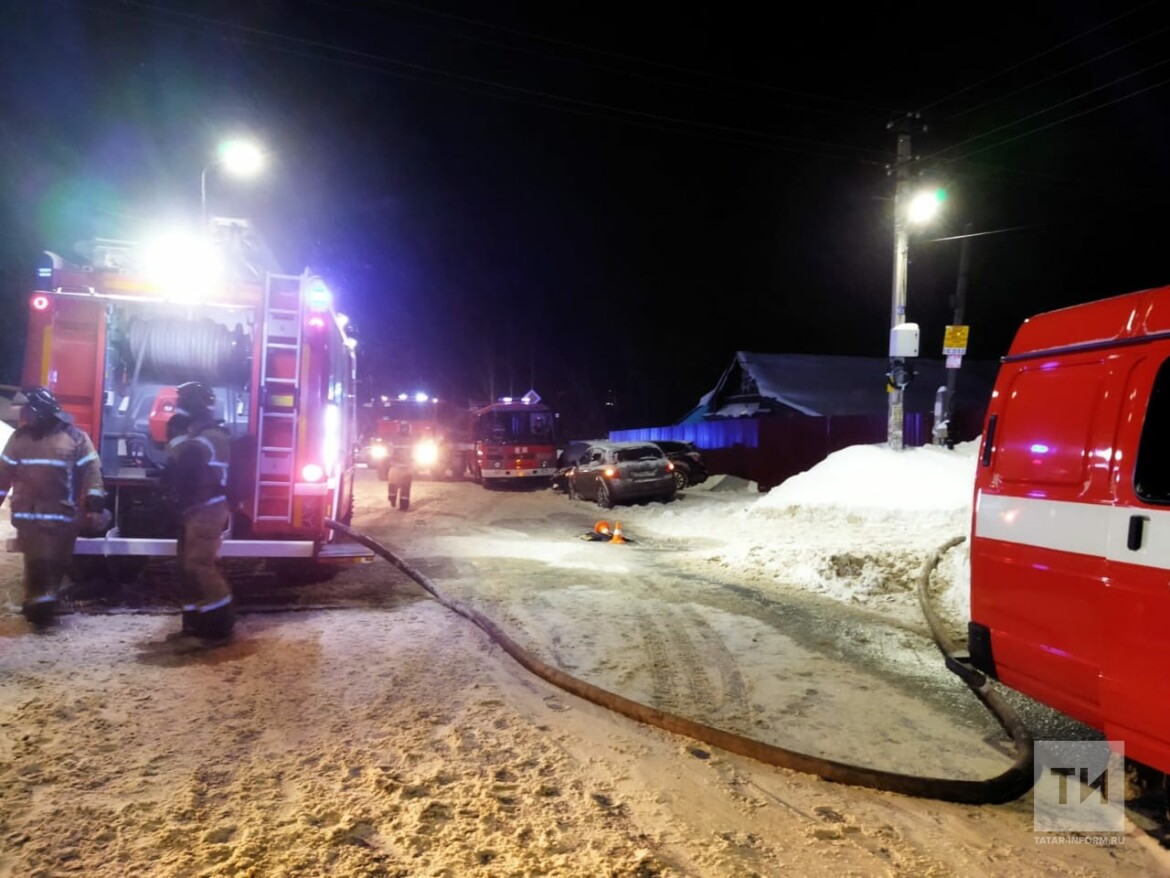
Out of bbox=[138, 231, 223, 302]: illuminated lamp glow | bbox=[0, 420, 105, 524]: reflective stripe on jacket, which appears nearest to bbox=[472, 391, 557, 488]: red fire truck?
bbox=[138, 231, 223, 302]: illuminated lamp glow

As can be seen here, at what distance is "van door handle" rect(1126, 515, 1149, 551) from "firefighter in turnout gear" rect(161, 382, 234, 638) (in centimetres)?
598

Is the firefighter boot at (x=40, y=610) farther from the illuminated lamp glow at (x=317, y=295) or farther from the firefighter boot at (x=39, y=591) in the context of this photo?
the illuminated lamp glow at (x=317, y=295)

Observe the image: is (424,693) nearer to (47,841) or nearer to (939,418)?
(47,841)

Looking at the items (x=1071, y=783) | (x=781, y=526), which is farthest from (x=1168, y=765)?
(x=781, y=526)

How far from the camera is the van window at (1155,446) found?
3.25 meters

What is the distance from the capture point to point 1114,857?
318 centimetres

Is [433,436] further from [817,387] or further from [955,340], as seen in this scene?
[955,340]

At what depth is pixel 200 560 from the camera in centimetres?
594

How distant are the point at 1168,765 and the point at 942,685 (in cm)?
222

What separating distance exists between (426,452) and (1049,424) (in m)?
23.4

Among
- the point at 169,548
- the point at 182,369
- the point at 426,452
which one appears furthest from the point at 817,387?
the point at 169,548

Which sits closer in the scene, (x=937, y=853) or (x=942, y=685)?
(x=937, y=853)

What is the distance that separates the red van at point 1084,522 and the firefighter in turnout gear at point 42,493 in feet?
22.6

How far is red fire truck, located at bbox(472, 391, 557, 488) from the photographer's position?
76.2 feet
